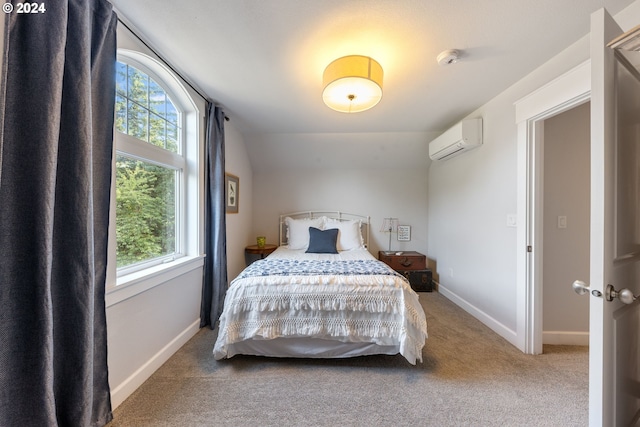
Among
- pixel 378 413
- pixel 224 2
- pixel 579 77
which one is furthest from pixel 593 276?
pixel 224 2

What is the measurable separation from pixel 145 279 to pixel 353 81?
76.2 inches

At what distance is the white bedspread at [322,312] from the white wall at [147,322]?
1.45 ft

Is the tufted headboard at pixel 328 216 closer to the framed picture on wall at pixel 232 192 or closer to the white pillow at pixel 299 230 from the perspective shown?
the white pillow at pixel 299 230

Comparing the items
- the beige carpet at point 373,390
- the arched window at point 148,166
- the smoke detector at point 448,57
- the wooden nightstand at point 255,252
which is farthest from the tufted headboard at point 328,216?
the smoke detector at point 448,57

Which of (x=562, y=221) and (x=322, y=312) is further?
(x=562, y=221)

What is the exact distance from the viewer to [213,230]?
250 cm

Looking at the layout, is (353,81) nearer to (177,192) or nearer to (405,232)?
(177,192)

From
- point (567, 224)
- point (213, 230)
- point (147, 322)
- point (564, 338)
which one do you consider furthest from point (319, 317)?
point (567, 224)

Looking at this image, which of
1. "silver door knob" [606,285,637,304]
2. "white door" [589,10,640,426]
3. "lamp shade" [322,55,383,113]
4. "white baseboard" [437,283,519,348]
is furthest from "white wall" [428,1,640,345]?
"silver door knob" [606,285,637,304]

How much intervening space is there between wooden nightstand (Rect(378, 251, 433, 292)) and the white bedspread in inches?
67.8

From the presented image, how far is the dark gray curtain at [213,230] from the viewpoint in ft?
7.97

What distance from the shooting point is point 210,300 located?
2.48 meters

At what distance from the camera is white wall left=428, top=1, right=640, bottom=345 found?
2.12 m

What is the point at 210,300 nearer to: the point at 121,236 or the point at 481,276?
the point at 121,236
